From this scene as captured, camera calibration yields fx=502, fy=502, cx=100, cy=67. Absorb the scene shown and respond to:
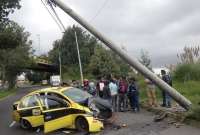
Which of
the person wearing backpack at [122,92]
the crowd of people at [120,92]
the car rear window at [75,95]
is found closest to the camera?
the car rear window at [75,95]

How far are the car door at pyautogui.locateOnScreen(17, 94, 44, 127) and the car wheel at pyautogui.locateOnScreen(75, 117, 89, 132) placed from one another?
2.45 m

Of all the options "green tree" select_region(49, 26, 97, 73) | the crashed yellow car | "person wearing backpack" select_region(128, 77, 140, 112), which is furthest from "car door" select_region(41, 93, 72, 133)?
"green tree" select_region(49, 26, 97, 73)

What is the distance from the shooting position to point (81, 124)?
18.7 meters

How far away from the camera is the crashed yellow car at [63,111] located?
18578 millimetres

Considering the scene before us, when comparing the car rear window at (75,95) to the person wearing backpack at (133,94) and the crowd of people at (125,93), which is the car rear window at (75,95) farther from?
the person wearing backpack at (133,94)

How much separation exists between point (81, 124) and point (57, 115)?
1175 millimetres

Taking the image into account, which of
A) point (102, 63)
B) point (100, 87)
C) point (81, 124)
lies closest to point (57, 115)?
point (81, 124)

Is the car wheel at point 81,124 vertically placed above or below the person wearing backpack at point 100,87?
below

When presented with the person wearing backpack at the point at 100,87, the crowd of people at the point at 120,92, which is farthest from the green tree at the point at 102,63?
the crowd of people at the point at 120,92

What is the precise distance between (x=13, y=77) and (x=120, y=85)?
7594 centimetres

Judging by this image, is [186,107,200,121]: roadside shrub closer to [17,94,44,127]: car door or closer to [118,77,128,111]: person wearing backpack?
[17,94,44,127]: car door

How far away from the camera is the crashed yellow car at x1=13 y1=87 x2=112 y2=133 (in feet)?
61.0

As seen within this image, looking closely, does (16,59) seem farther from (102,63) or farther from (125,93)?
(125,93)

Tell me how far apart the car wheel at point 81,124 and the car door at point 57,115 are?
0.40 meters
